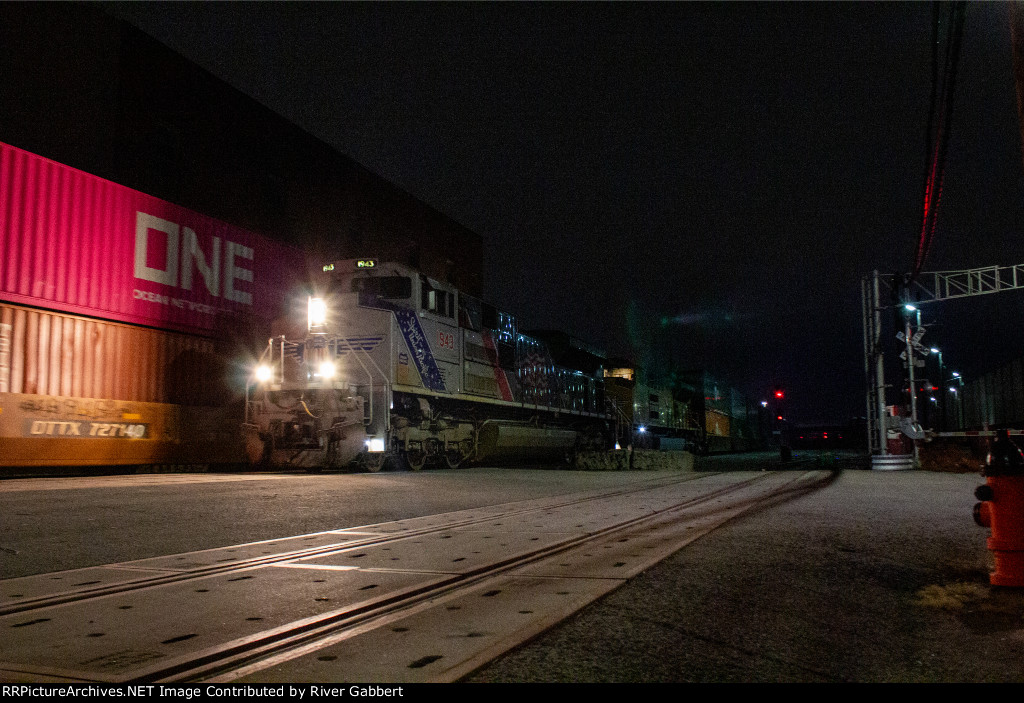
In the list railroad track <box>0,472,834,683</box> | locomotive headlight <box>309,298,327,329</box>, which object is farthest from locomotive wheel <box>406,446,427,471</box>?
railroad track <box>0,472,834,683</box>

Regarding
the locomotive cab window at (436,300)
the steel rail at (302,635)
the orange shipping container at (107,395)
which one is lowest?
the steel rail at (302,635)

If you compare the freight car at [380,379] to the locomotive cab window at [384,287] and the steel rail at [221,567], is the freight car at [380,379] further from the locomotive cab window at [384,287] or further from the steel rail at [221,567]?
the steel rail at [221,567]

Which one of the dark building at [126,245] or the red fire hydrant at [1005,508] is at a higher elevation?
the dark building at [126,245]

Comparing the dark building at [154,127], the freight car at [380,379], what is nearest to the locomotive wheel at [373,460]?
the freight car at [380,379]

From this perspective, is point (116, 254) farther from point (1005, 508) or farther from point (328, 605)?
point (1005, 508)

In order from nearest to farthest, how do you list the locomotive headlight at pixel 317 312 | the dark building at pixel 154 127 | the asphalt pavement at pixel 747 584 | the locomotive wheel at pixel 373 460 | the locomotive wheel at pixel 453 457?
the asphalt pavement at pixel 747 584, the locomotive wheel at pixel 373 460, the locomotive headlight at pixel 317 312, the locomotive wheel at pixel 453 457, the dark building at pixel 154 127

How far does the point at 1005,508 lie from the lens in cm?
419

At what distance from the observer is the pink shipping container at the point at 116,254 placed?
48.4 ft

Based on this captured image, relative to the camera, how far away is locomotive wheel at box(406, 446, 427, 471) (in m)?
16.3

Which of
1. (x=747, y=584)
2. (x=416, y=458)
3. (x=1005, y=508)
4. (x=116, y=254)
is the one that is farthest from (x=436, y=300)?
(x=1005, y=508)

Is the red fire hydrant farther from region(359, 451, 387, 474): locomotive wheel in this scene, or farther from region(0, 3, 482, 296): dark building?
region(0, 3, 482, 296): dark building

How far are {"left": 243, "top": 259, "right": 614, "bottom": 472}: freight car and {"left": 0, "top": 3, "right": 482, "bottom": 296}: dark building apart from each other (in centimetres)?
790

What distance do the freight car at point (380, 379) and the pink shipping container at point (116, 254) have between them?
2984 mm
